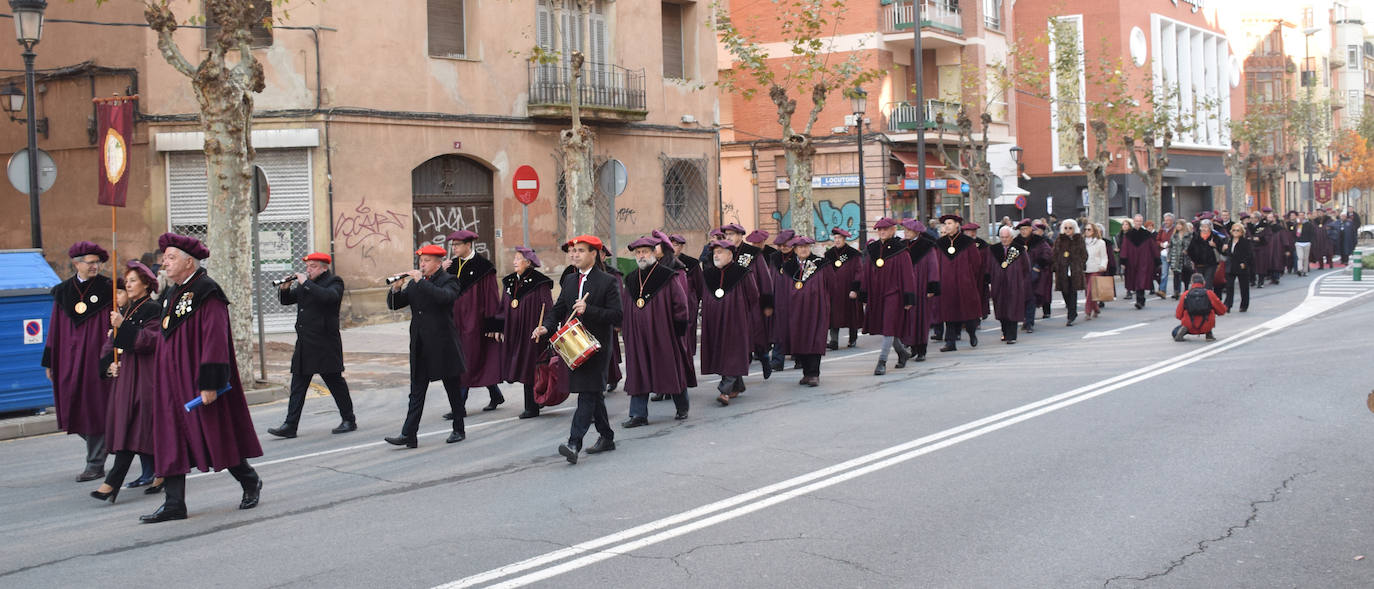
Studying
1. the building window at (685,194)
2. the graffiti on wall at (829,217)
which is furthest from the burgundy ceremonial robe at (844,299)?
the graffiti on wall at (829,217)

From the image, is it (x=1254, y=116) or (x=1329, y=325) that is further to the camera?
(x=1254, y=116)

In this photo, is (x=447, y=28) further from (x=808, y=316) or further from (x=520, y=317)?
(x=520, y=317)

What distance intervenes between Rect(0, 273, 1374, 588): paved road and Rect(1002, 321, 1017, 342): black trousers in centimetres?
524

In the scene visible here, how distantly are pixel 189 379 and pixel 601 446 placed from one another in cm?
326

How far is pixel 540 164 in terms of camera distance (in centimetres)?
2705

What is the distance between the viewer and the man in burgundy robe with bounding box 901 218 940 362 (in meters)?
15.4

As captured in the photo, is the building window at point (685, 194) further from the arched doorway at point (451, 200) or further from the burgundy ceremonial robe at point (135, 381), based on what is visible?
the burgundy ceremonial robe at point (135, 381)

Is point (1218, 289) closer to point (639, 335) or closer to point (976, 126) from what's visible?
point (639, 335)

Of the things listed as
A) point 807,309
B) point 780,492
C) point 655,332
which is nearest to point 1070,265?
point 807,309

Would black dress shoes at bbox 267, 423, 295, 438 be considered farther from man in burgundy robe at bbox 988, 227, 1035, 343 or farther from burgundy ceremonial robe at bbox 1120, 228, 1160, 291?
burgundy ceremonial robe at bbox 1120, 228, 1160, 291

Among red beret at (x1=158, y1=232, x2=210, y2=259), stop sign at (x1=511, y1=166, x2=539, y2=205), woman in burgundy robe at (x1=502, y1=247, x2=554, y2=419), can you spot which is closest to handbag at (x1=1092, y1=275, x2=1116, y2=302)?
stop sign at (x1=511, y1=166, x2=539, y2=205)

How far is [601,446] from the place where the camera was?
9.91 meters

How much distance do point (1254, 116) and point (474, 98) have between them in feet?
151

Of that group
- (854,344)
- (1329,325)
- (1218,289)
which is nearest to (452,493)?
(854,344)
